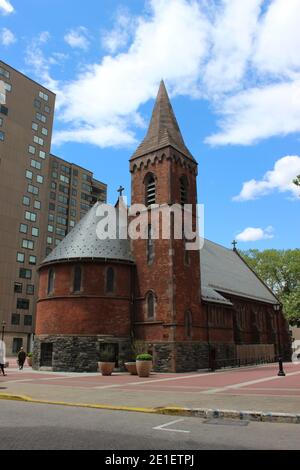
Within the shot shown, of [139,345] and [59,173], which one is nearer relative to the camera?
[139,345]

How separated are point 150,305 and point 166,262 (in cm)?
344

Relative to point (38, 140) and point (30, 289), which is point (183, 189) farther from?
point (38, 140)

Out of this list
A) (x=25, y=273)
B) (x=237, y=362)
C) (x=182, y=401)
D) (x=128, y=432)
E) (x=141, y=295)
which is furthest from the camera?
(x=25, y=273)

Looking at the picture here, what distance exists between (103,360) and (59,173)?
239 ft

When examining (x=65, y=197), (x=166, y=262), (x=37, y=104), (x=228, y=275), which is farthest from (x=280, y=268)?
(x=37, y=104)

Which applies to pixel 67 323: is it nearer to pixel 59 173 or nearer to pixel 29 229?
pixel 29 229

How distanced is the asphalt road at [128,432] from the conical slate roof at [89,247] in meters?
20.1

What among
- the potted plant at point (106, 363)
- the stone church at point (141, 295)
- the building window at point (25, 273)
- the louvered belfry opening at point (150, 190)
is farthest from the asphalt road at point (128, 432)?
the building window at point (25, 273)

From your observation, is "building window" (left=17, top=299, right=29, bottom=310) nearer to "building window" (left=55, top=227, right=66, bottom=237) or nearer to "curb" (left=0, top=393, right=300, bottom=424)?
"building window" (left=55, top=227, right=66, bottom=237)

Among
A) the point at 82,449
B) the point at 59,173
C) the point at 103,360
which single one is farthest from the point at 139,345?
the point at 59,173

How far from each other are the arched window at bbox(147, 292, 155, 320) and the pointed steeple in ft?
40.1

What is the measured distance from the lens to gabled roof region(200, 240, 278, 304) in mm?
42375

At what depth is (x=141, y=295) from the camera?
3150 cm
